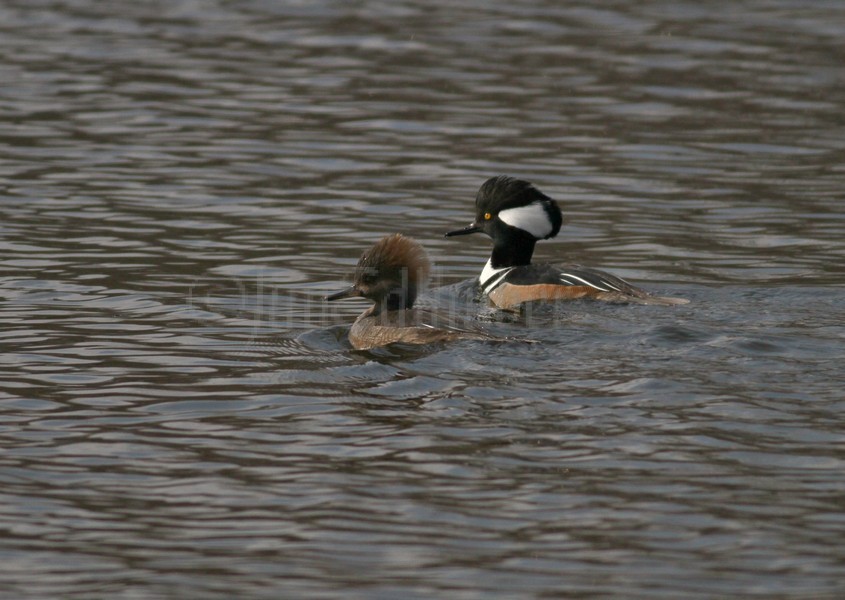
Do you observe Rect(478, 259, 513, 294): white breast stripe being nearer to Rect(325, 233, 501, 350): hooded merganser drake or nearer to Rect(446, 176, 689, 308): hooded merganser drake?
Rect(446, 176, 689, 308): hooded merganser drake

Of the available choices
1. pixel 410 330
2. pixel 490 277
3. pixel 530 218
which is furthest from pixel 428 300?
pixel 410 330

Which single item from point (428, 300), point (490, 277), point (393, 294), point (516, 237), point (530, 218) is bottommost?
point (428, 300)

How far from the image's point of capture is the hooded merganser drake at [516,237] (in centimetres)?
1134

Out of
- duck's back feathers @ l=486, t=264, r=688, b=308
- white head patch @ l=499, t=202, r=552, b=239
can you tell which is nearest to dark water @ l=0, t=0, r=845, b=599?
duck's back feathers @ l=486, t=264, r=688, b=308

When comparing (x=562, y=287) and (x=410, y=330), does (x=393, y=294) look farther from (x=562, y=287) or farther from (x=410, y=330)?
(x=562, y=287)

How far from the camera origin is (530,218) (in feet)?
39.9

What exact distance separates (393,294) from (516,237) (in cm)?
A: 232

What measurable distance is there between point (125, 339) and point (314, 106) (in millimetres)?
8708

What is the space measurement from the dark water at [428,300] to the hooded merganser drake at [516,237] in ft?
1.12

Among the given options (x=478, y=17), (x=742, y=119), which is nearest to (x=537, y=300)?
(x=742, y=119)

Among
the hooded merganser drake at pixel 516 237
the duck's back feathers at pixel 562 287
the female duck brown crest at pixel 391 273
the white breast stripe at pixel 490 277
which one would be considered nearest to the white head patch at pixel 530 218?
the hooded merganser drake at pixel 516 237

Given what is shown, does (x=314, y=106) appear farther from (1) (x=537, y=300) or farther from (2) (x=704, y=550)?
(2) (x=704, y=550)

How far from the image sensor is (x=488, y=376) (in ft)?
28.3

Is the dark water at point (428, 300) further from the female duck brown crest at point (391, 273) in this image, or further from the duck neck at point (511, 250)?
the duck neck at point (511, 250)
